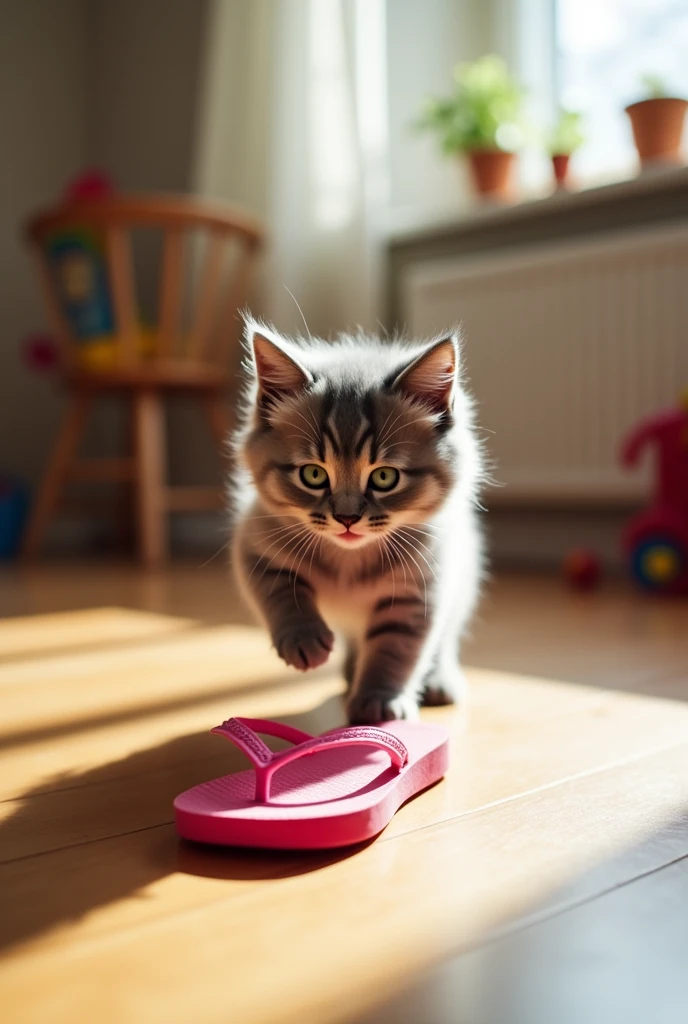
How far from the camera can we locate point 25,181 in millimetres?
3949

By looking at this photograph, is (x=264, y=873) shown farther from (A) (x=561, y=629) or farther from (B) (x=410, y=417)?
(A) (x=561, y=629)

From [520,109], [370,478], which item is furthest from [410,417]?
[520,109]

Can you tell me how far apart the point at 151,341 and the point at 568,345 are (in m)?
1.37

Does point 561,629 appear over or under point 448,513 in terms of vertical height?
under

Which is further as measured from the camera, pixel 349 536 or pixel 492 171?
pixel 492 171

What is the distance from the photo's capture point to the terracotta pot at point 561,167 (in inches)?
114

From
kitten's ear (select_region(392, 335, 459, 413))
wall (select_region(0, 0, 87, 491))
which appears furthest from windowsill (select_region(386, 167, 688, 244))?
kitten's ear (select_region(392, 335, 459, 413))

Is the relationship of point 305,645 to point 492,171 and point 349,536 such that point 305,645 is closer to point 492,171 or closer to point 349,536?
point 349,536

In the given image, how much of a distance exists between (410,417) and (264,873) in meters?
0.53

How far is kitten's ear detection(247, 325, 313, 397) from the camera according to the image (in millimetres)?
1078

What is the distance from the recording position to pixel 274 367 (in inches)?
43.4

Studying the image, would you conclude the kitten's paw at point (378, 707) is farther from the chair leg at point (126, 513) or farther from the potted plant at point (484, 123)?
the chair leg at point (126, 513)

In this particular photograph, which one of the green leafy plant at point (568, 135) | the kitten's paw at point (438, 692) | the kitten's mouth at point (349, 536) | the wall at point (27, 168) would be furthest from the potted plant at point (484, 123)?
the kitten's mouth at point (349, 536)

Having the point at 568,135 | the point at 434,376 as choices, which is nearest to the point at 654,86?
the point at 568,135
